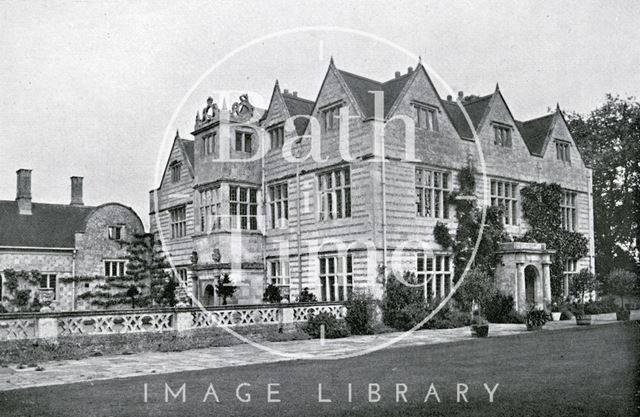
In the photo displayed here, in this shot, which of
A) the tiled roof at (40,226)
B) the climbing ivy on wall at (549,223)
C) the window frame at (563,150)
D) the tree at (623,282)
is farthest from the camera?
the tiled roof at (40,226)

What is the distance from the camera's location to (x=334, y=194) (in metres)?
27.4

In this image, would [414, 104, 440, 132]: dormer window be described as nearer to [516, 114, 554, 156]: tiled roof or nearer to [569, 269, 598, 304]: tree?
[516, 114, 554, 156]: tiled roof

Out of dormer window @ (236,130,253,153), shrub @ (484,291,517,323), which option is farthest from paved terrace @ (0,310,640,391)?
dormer window @ (236,130,253,153)

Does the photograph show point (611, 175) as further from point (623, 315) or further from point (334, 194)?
point (334, 194)

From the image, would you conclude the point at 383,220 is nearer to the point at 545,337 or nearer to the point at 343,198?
the point at 343,198

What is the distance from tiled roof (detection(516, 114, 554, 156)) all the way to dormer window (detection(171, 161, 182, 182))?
760 inches

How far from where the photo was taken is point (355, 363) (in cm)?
1471

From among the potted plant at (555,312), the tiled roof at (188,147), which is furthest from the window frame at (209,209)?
the potted plant at (555,312)

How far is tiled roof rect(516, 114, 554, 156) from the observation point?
114 feet

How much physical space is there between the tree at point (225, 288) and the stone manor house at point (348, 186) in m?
0.39

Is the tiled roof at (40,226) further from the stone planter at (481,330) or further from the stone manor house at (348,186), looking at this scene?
the stone planter at (481,330)

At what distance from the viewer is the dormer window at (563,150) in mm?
35688

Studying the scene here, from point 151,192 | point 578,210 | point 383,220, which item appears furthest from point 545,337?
point 151,192

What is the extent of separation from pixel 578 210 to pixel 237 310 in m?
22.6
